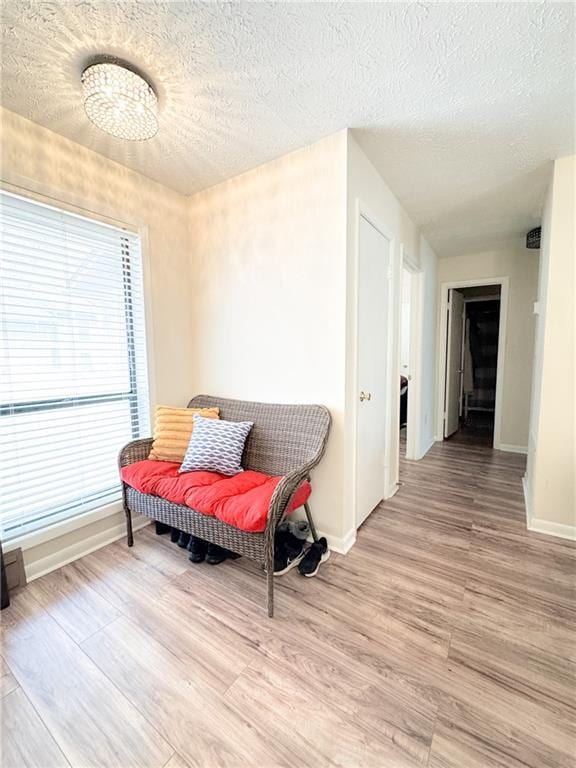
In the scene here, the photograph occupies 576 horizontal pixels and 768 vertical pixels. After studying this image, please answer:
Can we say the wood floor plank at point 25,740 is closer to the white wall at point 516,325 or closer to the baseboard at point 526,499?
the baseboard at point 526,499

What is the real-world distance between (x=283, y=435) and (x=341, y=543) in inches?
30.4

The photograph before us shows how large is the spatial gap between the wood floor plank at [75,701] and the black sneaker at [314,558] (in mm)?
918

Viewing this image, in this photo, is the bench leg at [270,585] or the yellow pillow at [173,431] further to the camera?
the yellow pillow at [173,431]

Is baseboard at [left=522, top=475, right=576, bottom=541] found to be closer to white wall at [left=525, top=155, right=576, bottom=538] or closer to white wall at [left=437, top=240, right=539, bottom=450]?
white wall at [left=525, top=155, right=576, bottom=538]

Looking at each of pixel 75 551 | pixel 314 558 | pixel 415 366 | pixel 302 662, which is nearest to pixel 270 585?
pixel 302 662

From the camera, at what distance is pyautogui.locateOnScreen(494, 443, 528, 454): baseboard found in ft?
12.6

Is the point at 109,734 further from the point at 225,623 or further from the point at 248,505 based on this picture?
the point at 248,505

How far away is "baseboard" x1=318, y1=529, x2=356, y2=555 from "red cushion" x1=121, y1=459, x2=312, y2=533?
1.14 ft

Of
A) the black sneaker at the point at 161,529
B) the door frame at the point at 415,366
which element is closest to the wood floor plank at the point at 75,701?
the black sneaker at the point at 161,529

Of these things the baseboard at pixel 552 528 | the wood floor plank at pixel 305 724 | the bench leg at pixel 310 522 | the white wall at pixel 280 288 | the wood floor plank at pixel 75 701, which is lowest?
the wood floor plank at pixel 75 701

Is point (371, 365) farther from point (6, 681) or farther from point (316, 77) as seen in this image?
point (6, 681)

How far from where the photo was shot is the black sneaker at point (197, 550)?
1.92 metres

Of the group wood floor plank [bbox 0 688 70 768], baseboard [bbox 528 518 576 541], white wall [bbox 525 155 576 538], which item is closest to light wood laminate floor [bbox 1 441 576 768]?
wood floor plank [bbox 0 688 70 768]

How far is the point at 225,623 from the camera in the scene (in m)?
1.48
